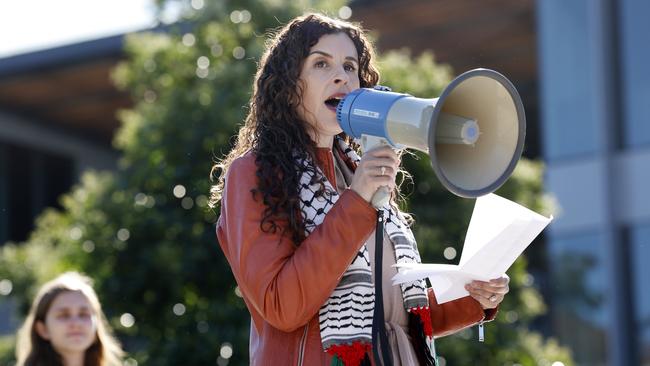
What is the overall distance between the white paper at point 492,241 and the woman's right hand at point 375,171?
196 millimetres

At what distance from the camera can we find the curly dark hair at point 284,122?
8.39 ft

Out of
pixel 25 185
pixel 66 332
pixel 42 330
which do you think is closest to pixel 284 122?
pixel 66 332

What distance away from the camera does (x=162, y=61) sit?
27.1ft

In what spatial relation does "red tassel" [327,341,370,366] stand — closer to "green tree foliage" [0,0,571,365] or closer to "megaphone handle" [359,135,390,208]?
"megaphone handle" [359,135,390,208]

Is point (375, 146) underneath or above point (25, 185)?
underneath

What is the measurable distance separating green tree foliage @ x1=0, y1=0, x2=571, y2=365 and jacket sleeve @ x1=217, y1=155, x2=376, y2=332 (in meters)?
4.27

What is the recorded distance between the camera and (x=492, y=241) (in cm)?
251

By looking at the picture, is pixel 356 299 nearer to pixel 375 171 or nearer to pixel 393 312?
pixel 393 312

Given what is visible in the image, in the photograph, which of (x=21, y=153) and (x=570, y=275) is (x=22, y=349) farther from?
(x=21, y=153)

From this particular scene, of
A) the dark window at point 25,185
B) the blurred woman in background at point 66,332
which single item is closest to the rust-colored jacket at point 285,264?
the blurred woman in background at point 66,332

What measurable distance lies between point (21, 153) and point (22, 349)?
14927 mm

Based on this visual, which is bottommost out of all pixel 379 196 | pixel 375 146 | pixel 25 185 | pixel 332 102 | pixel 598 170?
pixel 379 196

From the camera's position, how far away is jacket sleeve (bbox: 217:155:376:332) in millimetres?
2396

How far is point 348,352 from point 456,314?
18.3 inches
